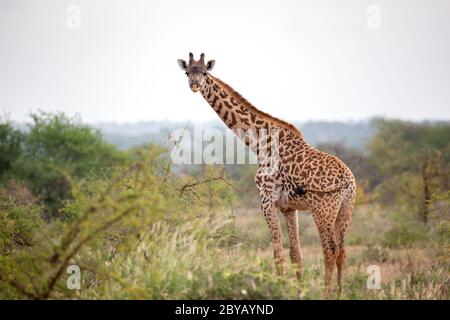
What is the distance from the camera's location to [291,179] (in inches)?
370

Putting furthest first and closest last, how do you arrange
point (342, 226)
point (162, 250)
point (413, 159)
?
point (413, 159) → point (342, 226) → point (162, 250)

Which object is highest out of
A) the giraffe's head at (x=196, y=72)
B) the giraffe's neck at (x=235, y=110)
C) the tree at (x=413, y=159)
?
the giraffe's head at (x=196, y=72)

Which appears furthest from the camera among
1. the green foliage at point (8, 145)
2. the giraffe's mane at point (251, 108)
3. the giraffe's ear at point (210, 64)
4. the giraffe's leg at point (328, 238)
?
the green foliage at point (8, 145)

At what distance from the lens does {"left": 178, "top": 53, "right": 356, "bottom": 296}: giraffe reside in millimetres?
9000

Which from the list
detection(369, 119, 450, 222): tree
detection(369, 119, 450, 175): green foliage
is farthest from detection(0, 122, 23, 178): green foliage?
detection(369, 119, 450, 175): green foliage

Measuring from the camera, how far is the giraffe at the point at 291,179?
9000 mm

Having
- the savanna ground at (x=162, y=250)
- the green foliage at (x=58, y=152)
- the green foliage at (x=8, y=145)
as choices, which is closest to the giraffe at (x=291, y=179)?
the savanna ground at (x=162, y=250)

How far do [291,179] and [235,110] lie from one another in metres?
1.42

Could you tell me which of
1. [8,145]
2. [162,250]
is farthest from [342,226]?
[8,145]

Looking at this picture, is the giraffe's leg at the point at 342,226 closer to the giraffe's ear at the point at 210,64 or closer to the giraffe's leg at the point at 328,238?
the giraffe's leg at the point at 328,238

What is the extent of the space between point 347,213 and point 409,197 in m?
11.8

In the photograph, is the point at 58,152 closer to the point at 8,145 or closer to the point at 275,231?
the point at 8,145

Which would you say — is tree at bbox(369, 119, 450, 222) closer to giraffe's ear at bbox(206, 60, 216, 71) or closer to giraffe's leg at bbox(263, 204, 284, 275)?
giraffe's leg at bbox(263, 204, 284, 275)
